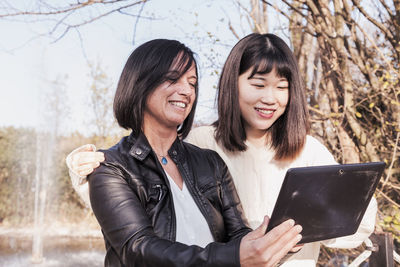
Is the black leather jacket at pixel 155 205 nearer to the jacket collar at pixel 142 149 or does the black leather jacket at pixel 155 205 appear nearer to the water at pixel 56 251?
the jacket collar at pixel 142 149

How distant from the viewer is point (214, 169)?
146cm

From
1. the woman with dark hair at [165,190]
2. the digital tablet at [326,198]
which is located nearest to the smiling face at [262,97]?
the woman with dark hair at [165,190]

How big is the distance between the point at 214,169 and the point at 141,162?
0.83 feet

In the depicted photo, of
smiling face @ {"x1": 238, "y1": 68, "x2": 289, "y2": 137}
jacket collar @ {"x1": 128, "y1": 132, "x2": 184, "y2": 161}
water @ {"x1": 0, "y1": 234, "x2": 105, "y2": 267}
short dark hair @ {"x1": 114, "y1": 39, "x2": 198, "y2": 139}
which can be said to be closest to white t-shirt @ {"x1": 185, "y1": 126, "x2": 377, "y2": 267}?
smiling face @ {"x1": 238, "y1": 68, "x2": 289, "y2": 137}

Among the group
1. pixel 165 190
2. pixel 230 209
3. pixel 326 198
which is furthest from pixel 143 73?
pixel 326 198

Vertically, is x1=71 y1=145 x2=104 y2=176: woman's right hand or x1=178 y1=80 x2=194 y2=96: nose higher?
x1=178 y1=80 x2=194 y2=96: nose

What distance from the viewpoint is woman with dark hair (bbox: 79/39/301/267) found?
1075 millimetres

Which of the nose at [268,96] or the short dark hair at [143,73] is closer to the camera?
the short dark hair at [143,73]

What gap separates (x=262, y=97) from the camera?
1700 millimetres

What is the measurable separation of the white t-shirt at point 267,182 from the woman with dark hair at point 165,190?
324mm

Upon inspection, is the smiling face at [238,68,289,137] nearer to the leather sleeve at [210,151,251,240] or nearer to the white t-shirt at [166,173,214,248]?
A: the leather sleeve at [210,151,251,240]

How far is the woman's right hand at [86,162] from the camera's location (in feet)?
4.18

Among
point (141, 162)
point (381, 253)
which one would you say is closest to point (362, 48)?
point (381, 253)

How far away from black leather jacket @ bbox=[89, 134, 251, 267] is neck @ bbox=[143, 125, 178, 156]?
3 cm
